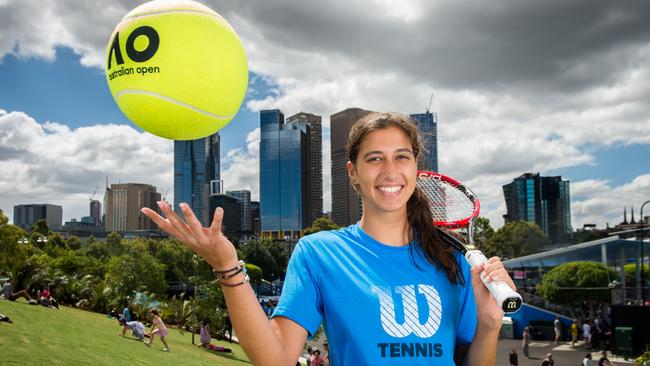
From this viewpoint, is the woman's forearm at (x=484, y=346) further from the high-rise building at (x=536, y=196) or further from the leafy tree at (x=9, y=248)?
the high-rise building at (x=536, y=196)

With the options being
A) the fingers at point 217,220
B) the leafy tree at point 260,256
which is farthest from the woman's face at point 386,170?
the leafy tree at point 260,256

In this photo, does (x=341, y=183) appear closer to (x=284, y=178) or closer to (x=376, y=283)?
(x=284, y=178)

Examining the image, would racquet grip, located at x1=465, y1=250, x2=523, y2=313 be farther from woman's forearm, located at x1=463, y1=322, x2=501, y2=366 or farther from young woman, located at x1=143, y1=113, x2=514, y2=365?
woman's forearm, located at x1=463, y1=322, x2=501, y2=366

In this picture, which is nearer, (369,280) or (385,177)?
(369,280)

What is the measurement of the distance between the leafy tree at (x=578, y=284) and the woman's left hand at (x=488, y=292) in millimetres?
35934

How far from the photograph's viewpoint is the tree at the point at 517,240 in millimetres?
69500

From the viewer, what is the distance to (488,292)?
2.52 metres

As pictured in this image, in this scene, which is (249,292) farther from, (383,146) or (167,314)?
(167,314)

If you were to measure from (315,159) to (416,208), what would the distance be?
589ft

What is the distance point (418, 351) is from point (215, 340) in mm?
27635

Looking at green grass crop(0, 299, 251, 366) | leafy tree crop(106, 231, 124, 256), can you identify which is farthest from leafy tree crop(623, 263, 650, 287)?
leafy tree crop(106, 231, 124, 256)

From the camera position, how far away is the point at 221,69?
3.35 meters

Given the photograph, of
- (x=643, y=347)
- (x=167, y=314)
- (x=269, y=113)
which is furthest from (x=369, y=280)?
(x=269, y=113)

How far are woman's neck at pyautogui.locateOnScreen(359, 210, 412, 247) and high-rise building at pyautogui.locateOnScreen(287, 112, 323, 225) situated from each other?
16960 centimetres
